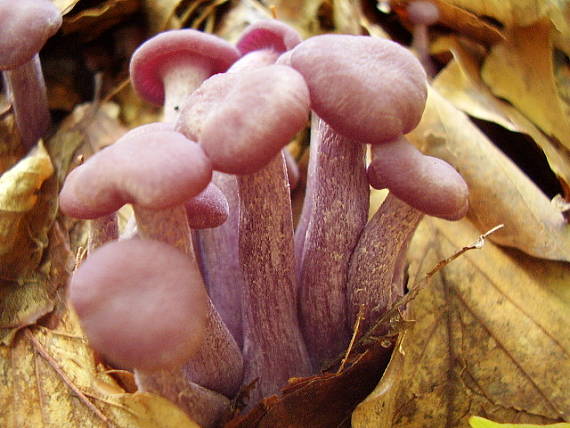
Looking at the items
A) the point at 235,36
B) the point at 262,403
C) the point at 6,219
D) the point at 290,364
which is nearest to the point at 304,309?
the point at 290,364

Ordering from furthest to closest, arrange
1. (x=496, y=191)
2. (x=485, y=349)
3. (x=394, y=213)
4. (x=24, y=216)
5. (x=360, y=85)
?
1. (x=24, y=216)
2. (x=496, y=191)
3. (x=485, y=349)
4. (x=394, y=213)
5. (x=360, y=85)

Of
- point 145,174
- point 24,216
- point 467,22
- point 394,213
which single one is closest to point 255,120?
point 145,174

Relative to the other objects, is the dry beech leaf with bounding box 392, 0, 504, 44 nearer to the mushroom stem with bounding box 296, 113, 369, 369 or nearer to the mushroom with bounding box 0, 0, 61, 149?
the mushroom stem with bounding box 296, 113, 369, 369

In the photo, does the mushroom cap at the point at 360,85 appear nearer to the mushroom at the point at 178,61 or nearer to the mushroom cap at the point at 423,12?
the mushroom at the point at 178,61

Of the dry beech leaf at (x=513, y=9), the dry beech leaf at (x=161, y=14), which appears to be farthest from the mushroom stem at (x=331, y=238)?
the dry beech leaf at (x=161, y=14)

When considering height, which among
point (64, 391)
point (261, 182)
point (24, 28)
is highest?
point (24, 28)

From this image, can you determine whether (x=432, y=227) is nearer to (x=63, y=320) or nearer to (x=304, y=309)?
(x=304, y=309)

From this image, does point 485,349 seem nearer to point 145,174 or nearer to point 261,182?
point 261,182
